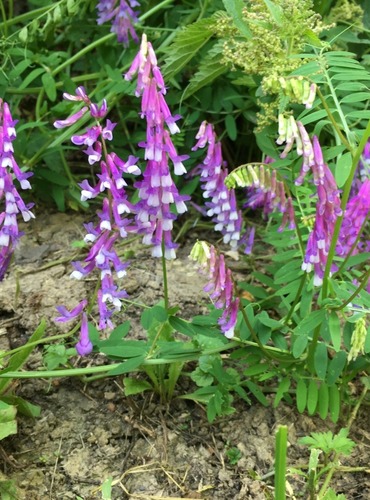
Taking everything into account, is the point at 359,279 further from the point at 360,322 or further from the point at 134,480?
the point at 134,480

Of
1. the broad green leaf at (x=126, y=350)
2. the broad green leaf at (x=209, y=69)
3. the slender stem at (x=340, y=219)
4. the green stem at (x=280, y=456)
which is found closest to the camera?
the green stem at (x=280, y=456)

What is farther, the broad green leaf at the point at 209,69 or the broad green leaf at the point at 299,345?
the broad green leaf at the point at 209,69

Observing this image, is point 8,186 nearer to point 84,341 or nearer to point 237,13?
point 84,341

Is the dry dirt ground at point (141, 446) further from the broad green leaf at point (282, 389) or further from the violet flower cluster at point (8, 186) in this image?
the violet flower cluster at point (8, 186)

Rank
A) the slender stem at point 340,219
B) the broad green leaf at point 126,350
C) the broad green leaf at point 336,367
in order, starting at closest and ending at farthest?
the slender stem at point 340,219
the broad green leaf at point 126,350
the broad green leaf at point 336,367

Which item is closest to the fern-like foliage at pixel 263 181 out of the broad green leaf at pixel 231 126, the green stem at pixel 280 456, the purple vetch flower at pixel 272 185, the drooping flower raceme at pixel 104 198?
the purple vetch flower at pixel 272 185

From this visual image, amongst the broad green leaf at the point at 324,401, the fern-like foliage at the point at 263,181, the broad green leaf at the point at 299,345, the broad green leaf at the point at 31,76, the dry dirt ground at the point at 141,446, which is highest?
the broad green leaf at the point at 31,76

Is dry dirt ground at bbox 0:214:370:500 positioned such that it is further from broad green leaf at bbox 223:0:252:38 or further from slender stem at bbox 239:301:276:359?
broad green leaf at bbox 223:0:252:38
